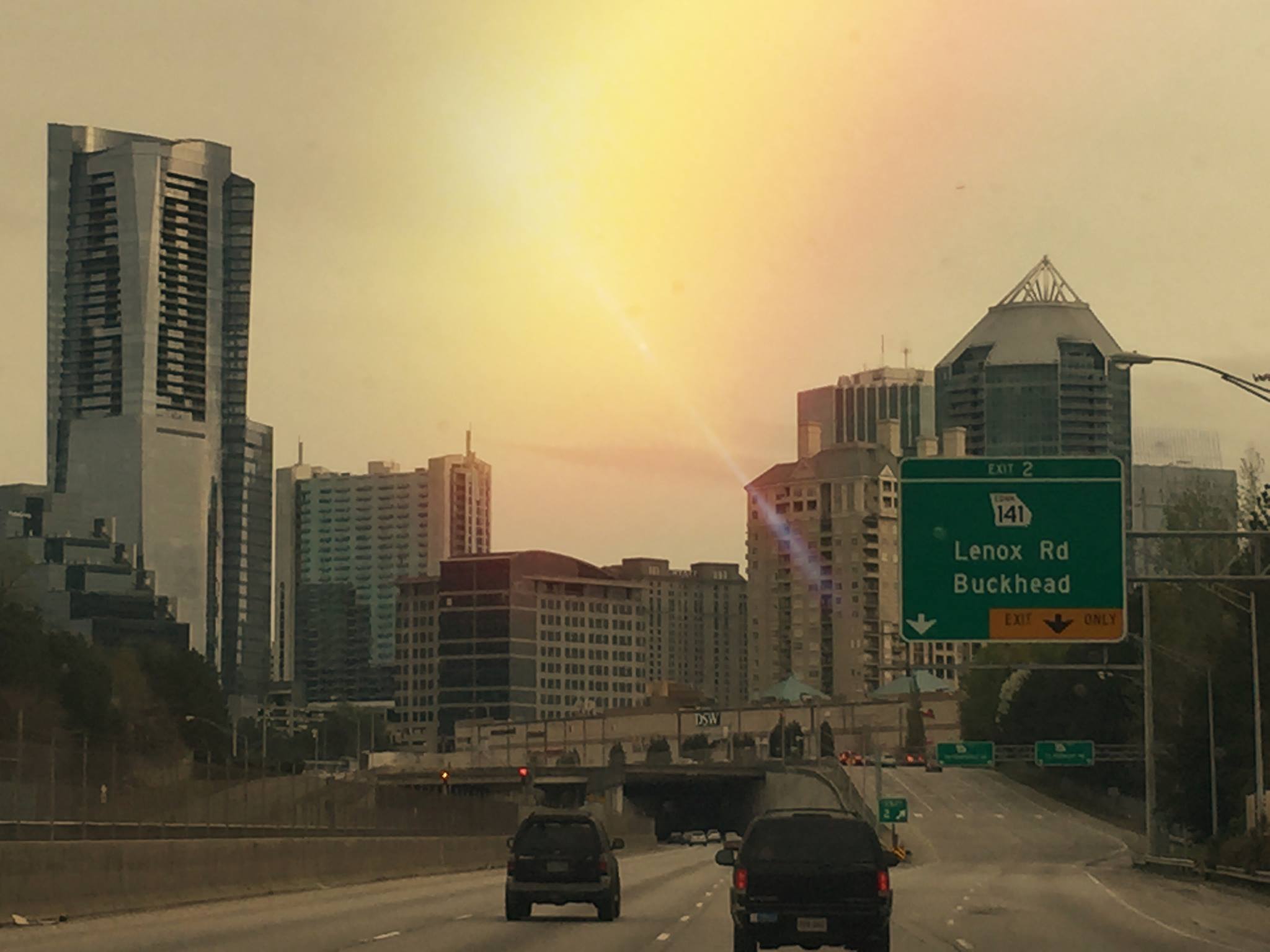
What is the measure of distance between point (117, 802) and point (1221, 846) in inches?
1542

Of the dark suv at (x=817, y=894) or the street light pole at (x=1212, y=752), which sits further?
the street light pole at (x=1212, y=752)

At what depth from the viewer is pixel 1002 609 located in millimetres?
42312

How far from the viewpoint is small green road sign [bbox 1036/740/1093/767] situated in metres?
105

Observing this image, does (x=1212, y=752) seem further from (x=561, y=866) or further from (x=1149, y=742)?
(x=561, y=866)

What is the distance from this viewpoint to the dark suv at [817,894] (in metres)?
27.4

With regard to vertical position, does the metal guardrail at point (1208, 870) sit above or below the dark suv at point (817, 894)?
below

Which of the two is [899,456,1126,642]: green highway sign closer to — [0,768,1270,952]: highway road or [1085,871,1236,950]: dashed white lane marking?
[1085,871,1236,950]: dashed white lane marking

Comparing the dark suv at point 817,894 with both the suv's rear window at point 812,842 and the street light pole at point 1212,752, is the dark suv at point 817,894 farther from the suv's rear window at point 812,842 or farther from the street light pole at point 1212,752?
the street light pole at point 1212,752

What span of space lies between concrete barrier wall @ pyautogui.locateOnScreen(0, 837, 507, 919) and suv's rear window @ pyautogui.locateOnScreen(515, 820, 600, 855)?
636 centimetres

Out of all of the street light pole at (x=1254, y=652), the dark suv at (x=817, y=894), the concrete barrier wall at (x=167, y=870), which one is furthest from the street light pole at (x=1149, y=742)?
the dark suv at (x=817, y=894)

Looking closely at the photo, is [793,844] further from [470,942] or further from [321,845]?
[321,845]

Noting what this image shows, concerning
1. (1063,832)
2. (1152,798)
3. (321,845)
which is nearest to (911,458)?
(321,845)

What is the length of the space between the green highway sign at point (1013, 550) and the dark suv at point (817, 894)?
14.4 m

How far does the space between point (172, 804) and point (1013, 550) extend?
2371 cm
